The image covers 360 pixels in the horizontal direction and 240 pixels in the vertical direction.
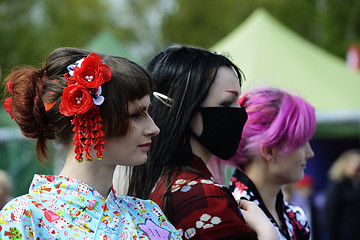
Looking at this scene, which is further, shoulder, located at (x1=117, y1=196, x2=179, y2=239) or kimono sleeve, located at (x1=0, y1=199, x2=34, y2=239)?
shoulder, located at (x1=117, y1=196, x2=179, y2=239)

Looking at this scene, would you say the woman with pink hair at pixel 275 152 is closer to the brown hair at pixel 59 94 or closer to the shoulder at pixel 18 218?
the brown hair at pixel 59 94

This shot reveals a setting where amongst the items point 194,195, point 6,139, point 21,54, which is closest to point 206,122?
point 194,195

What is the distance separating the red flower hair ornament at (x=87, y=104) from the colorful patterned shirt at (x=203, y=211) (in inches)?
17.1

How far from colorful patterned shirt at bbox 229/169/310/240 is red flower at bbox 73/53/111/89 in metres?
1.17

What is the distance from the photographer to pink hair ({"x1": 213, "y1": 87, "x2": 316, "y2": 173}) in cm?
266

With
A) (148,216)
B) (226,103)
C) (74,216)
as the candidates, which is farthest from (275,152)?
(74,216)

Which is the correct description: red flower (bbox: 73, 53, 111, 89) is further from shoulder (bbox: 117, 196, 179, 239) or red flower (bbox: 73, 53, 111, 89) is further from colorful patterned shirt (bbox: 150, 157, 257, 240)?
colorful patterned shirt (bbox: 150, 157, 257, 240)

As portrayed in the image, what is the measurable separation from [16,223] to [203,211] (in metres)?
0.67

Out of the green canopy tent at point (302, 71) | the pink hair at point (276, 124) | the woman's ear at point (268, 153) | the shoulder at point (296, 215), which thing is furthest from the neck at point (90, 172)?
the green canopy tent at point (302, 71)

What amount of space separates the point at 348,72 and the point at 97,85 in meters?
8.21

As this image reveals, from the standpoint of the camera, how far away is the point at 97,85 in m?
1.62

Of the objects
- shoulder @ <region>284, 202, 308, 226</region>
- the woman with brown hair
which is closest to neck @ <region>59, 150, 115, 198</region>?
the woman with brown hair

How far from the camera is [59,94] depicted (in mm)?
1669

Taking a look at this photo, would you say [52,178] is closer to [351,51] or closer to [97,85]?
[97,85]
